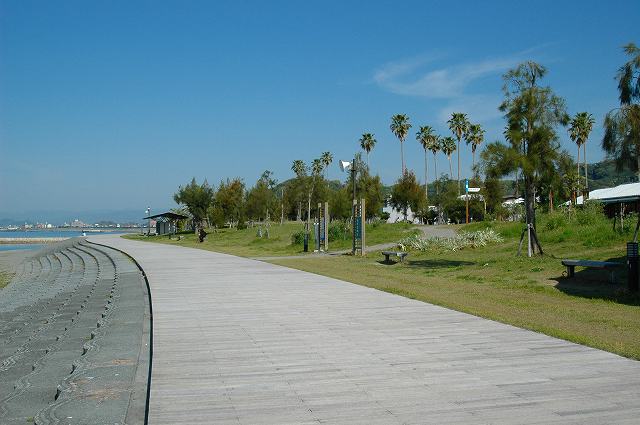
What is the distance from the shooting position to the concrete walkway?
528 centimetres

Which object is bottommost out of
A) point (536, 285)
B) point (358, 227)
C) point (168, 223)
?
point (536, 285)

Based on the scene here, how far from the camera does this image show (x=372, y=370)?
675 centimetres

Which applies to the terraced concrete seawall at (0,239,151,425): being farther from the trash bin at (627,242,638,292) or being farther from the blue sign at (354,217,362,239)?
the blue sign at (354,217,362,239)

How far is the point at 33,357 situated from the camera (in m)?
8.56

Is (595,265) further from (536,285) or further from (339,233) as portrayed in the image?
(339,233)

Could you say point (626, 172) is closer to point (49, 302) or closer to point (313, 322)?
point (313, 322)

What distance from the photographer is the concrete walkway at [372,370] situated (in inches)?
208

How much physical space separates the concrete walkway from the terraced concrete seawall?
0.90 feet

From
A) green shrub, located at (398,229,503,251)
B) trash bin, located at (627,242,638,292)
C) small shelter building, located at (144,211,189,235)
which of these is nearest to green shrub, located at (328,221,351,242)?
green shrub, located at (398,229,503,251)

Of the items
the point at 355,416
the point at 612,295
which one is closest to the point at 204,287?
the point at 612,295

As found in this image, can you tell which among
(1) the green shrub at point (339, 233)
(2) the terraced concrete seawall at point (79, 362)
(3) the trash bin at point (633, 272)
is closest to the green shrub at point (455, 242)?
(1) the green shrub at point (339, 233)

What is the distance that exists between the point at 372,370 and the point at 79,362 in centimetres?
319

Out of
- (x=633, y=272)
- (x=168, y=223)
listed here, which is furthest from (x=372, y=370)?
(x=168, y=223)

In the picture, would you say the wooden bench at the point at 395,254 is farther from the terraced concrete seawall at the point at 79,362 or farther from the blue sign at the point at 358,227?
the terraced concrete seawall at the point at 79,362
